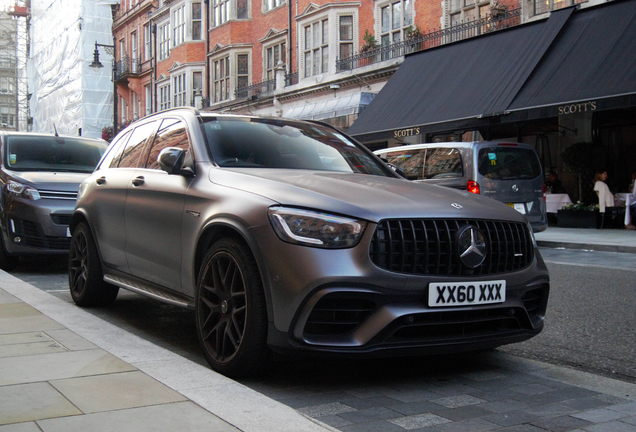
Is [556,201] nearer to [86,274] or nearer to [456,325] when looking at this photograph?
[86,274]

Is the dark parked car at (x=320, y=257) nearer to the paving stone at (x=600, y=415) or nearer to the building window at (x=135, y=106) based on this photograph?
the paving stone at (x=600, y=415)

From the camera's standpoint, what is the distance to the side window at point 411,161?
13.7m

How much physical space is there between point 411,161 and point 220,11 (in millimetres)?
24968

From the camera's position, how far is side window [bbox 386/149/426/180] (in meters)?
13.7

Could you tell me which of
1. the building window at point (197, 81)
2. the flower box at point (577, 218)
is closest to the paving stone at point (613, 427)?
the flower box at point (577, 218)

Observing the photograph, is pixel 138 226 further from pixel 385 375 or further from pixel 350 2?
pixel 350 2

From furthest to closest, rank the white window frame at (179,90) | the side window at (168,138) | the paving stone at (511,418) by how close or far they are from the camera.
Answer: the white window frame at (179,90) < the side window at (168,138) < the paving stone at (511,418)

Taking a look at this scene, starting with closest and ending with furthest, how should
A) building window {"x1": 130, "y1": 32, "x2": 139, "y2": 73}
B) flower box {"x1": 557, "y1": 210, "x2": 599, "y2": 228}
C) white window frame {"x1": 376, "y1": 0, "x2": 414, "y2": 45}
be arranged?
flower box {"x1": 557, "y1": 210, "x2": 599, "y2": 228}
white window frame {"x1": 376, "y1": 0, "x2": 414, "y2": 45}
building window {"x1": 130, "y1": 32, "x2": 139, "y2": 73}

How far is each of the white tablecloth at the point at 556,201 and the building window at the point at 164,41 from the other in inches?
1126

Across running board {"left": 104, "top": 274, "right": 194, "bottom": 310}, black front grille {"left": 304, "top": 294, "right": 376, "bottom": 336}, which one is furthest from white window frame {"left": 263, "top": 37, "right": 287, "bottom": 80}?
black front grille {"left": 304, "top": 294, "right": 376, "bottom": 336}

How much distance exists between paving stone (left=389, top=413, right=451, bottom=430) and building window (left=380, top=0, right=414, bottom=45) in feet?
69.6

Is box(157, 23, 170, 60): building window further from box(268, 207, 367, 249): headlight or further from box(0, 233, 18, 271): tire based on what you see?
box(268, 207, 367, 249): headlight

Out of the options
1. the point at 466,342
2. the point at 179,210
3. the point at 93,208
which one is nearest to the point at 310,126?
the point at 179,210

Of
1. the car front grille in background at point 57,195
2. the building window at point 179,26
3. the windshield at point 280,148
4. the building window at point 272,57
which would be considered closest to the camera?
the windshield at point 280,148
